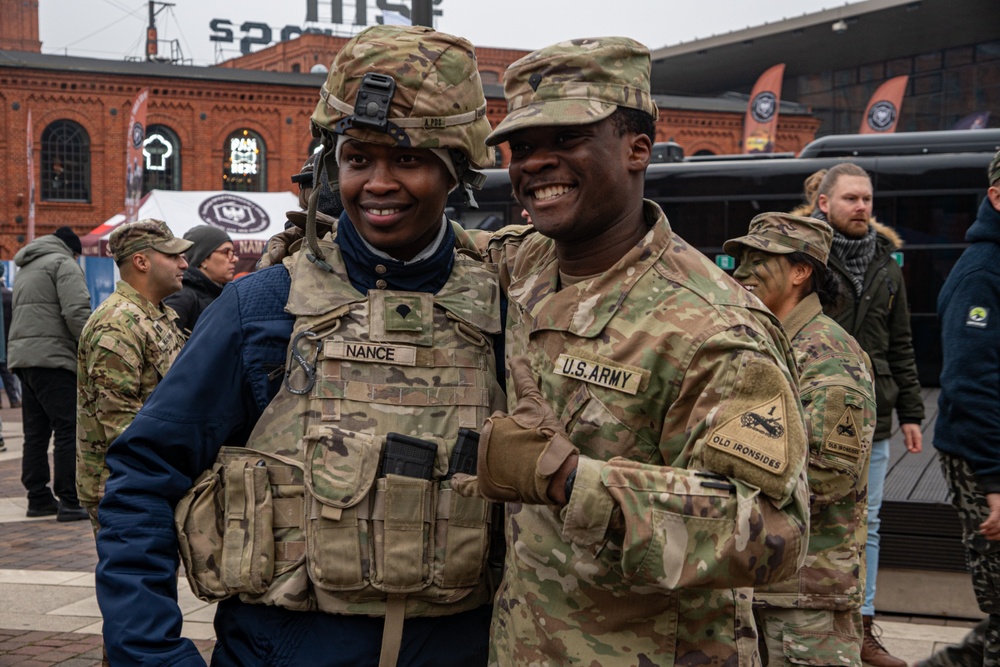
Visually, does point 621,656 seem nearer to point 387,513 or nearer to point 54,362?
point 387,513

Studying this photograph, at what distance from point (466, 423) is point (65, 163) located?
35.8m

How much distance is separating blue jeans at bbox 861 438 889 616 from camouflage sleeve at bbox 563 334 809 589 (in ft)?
12.2

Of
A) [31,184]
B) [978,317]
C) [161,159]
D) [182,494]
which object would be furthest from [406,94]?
[161,159]

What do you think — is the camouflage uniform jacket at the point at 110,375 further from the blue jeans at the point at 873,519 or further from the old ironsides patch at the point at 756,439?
the old ironsides patch at the point at 756,439

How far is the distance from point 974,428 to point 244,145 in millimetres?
34735

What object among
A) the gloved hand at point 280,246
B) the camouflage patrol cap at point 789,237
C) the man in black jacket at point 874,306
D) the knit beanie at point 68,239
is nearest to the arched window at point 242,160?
the knit beanie at point 68,239

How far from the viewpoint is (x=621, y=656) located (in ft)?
7.20

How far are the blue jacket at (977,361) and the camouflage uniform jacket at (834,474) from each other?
1.52ft

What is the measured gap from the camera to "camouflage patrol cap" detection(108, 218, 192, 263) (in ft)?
19.7

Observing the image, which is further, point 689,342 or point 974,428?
point 974,428

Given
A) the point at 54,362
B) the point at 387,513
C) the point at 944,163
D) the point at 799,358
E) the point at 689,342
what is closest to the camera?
the point at 689,342

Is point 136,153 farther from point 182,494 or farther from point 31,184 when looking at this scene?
point 182,494

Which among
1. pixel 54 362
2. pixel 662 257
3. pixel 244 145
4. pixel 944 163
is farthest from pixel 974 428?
pixel 244 145

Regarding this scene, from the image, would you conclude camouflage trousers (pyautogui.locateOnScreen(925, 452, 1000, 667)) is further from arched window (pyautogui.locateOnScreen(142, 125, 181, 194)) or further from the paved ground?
arched window (pyautogui.locateOnScreen(142, 125, 181, 194))
